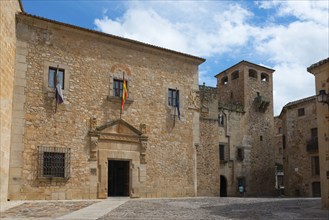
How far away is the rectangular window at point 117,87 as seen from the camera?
1628cm

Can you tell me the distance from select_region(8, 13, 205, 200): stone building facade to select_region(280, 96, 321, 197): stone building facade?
12.2 metres

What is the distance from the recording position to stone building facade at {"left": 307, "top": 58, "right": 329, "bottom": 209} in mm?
11555

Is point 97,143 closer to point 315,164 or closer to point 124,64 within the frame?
point 124,64

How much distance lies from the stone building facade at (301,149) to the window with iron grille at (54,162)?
18.2m

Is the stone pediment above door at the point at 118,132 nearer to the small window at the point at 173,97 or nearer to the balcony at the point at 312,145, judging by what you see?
the small window at the point at 173,97

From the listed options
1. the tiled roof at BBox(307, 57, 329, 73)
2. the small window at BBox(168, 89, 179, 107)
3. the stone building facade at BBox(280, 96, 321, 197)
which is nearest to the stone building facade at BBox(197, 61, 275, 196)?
the stone building facade at BBox(280, 96, 321, 197)

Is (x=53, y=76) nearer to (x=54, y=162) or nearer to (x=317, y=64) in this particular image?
(x=54, y=162)

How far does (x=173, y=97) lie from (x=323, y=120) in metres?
7.51

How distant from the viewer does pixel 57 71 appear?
587 inches

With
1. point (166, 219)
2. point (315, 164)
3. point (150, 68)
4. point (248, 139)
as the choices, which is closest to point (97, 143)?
point (150, 68)

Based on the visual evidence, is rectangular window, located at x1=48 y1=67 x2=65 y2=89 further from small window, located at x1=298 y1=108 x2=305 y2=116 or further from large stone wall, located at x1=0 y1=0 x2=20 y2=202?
small window, located at x1=298 y1=108 x2=305 y2=116

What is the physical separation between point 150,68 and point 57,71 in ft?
13.8

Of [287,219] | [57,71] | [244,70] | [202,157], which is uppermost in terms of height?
[244,70]

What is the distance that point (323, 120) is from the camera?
469 inches
